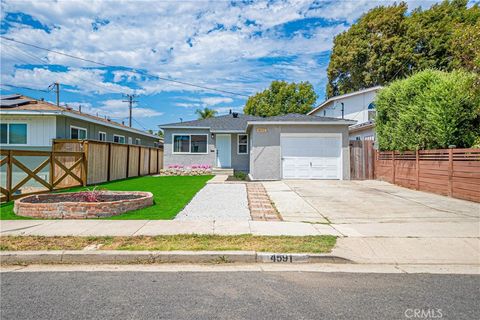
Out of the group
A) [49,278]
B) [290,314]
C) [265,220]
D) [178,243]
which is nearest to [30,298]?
[49,278]

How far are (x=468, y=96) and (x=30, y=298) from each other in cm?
1256

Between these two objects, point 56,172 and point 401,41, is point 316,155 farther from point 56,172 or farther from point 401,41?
point 401,41

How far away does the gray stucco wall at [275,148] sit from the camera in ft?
50.9

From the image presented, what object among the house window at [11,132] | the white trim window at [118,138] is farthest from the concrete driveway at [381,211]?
the white trim window at [118,138]

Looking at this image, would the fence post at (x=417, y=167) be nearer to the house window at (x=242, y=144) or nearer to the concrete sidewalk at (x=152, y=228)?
the concrete sidewalk at (x=152, y=228)

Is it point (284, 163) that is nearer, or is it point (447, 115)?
point (447, 115)

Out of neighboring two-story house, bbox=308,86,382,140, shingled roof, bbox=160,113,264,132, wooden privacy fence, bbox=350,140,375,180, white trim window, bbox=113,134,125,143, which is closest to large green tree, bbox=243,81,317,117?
neighboring two-story house, bbox=308,86,382,140

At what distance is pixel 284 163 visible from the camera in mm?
15641

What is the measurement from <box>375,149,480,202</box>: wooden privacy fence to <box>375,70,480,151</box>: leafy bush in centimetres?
45

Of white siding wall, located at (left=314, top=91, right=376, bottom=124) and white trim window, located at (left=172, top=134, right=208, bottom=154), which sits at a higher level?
white siding wall, located at (left=314, top=91, right=376, bottom=124)

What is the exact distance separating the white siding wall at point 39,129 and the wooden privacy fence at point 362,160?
15749 millimetres

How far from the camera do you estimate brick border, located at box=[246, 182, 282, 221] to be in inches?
293

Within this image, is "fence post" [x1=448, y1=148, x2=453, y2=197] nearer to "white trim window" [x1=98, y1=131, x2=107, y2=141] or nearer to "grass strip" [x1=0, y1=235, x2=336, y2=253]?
"grass strip" [x1=0, y1=235, x2=336, y2=253]

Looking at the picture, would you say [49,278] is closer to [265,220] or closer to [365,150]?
[265,220]
